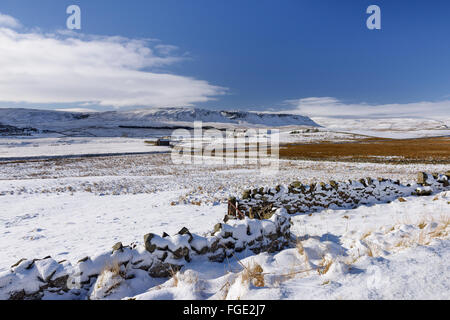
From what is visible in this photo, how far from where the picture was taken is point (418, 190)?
11.4 meters

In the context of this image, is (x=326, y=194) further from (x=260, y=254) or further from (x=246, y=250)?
(x=260, y=254)

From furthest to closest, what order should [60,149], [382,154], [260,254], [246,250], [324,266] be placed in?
[60,149]
[382,154]
[246,250]
[260,254]
[324,266]

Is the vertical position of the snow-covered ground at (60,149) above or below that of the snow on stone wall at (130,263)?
above

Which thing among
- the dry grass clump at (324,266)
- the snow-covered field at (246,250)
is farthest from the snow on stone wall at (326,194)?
the dry grass clump at (324,266)

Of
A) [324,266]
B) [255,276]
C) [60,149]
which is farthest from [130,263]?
[60,149]

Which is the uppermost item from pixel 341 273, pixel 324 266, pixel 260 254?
pixel 341 273

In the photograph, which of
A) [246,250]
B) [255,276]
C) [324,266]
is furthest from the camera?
[246,250]

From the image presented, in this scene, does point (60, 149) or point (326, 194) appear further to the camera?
point (60, 149)

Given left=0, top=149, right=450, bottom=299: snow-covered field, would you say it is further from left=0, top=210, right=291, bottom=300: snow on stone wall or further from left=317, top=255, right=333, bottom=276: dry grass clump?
left=0, top=210, right=291, bottom=300: snow on stone wall

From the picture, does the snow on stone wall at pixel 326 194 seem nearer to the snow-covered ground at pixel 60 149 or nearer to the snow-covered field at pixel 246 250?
the snow-covered field at pixel 246 250

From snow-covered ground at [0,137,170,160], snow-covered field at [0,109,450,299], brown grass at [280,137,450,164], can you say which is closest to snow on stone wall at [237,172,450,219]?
snow-covered field at [0,109,450,299]

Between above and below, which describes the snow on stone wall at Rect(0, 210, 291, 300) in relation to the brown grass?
below

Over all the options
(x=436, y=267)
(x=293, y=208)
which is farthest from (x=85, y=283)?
(x=293, y=208)
